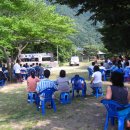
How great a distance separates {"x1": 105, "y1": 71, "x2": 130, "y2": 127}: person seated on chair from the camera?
7910mm

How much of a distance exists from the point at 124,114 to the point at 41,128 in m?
2.62

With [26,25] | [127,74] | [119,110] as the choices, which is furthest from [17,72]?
[119,110]

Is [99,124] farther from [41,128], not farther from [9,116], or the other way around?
[9,116]

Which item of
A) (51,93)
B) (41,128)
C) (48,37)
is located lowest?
(41,128)

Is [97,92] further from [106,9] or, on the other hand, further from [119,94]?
[119,94]

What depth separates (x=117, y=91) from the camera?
26.2 ft

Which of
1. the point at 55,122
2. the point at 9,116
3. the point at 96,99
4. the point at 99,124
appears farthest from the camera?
the point at 96,99

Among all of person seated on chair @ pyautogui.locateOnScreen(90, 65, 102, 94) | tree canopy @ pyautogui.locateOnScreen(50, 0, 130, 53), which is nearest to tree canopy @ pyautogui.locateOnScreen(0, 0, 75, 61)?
person seated on chair @ pyautogui.locateOnScreen(90, 65, 102, 94)

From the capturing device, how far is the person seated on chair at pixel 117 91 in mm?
7910

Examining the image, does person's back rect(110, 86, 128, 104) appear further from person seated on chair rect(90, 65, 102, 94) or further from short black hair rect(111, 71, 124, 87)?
person seated on chair rect(90, 65, 102, 94)

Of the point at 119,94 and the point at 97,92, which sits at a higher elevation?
the point at 119,94

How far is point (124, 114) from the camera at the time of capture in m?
7.58

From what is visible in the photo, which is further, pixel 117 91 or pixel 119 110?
pixel 117 91

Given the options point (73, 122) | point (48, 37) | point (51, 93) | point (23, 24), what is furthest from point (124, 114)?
point (48, 37)
